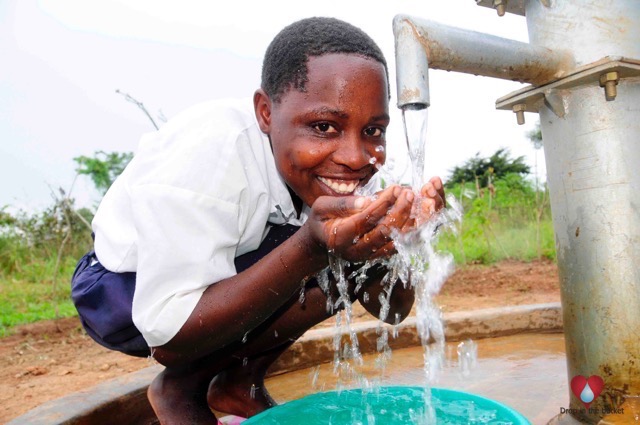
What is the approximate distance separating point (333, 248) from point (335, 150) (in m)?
0.35

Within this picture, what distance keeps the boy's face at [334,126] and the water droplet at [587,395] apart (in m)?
0.79

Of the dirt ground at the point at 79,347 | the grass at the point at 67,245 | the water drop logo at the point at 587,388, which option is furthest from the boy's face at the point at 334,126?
the grass at the point at 67,245

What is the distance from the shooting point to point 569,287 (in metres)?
1.45

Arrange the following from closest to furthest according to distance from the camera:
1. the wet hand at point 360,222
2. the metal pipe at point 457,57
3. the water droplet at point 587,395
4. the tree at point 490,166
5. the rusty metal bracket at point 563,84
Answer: the wet hand at point 360,222, the metal pipe at point 457,57, the rusty metal bracket at point 563,84, the water droplet at point 587,395, the tree at point 490,166

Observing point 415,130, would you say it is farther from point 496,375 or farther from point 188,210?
point 496,375

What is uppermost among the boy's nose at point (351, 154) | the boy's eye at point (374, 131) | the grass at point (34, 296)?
the boy's eye at point (374, 131)

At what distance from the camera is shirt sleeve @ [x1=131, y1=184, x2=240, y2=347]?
1.21 m

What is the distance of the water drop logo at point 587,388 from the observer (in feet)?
4.53

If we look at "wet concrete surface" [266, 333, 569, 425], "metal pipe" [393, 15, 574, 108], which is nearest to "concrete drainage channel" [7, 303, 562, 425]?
"wet concrete surface" [266, 333, 569, 425]

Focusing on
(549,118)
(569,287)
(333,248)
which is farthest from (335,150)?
(569,287)

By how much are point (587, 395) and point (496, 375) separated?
60 centimetres

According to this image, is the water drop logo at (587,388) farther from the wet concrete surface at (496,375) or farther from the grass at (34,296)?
the grass at (34,296)

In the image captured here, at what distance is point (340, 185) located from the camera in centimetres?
140

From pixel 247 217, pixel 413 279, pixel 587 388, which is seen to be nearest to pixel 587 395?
pixel 587 388
